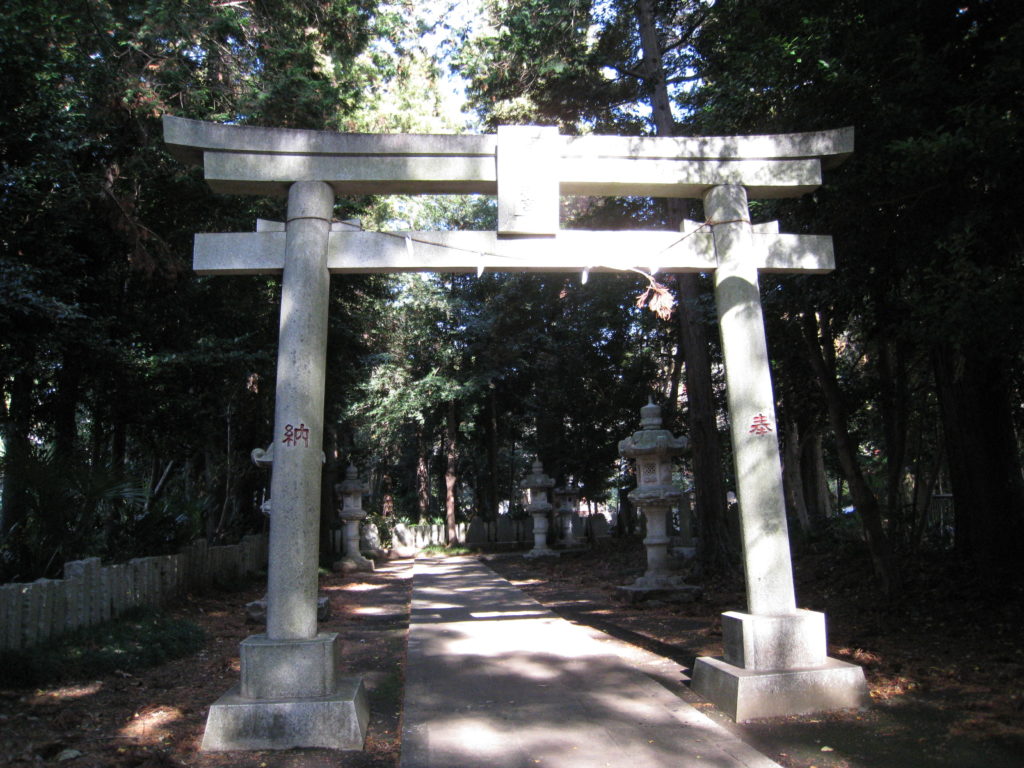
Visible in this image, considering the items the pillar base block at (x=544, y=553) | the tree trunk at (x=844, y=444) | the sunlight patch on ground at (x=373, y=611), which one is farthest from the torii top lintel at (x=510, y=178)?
the pillar base block at (x=544, y=553)

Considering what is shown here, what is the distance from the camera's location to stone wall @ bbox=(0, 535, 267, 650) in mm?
6316

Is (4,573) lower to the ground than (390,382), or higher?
lower

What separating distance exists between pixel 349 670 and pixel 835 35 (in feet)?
24.2

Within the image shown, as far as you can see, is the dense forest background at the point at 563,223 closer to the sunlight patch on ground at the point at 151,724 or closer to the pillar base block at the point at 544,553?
the sunlight patch on ground at the point at 151,724

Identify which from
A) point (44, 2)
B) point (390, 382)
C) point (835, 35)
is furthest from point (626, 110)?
point (390, 382)

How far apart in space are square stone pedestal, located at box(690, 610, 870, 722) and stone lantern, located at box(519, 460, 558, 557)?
15.1 m

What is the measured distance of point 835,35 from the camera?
6797 mm

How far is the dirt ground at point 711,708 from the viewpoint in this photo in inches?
173

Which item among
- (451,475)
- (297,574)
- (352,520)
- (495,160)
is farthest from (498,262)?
(451,475)

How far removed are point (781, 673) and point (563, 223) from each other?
42.2ft

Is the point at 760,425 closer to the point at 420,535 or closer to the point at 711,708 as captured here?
the point at 711,708

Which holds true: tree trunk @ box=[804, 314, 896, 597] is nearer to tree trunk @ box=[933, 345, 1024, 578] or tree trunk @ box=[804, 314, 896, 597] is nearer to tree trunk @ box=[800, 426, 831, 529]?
tree trunk @ box=[933, 345, 1024, 578]

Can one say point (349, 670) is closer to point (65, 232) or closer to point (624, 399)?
point (65, 232)

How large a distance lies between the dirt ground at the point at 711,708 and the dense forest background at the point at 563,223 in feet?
3.23
